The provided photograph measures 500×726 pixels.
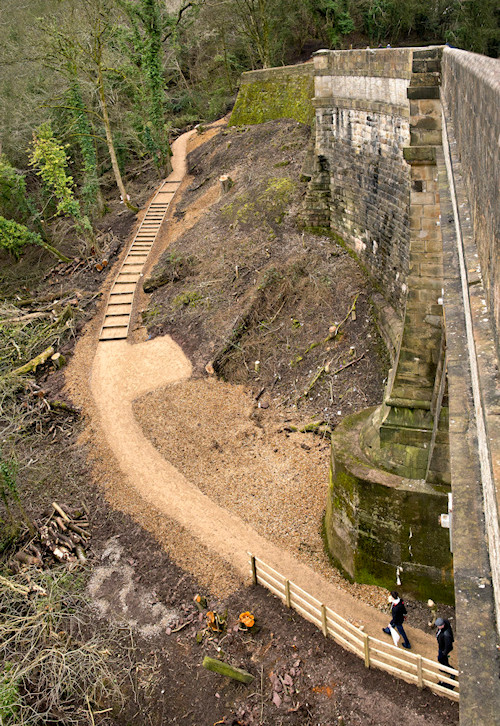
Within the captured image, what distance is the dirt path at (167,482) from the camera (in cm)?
1039

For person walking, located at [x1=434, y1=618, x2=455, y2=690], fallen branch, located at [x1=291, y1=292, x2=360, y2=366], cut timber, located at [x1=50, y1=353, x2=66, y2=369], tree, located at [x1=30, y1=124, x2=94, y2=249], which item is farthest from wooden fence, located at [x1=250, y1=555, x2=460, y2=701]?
tree, located at [x1=30, y1=124, x2=94, y2=249]

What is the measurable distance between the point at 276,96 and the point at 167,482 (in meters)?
19.2

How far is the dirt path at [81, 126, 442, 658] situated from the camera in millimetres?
10391

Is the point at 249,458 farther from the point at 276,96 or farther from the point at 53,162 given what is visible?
the point at 276,96

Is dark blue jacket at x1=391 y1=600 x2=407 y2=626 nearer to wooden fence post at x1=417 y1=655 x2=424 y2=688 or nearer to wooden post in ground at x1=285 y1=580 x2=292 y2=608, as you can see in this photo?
wooden fence post at x1=417 y1=655 x2=424 y2=688

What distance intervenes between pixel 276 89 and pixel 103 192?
1006 centimetres

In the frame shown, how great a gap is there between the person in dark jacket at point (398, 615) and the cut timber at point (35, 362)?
43.6 ft

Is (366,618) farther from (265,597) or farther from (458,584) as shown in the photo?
(458,584)

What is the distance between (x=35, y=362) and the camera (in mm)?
18688

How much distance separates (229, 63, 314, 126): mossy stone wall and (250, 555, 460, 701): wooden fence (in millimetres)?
18163

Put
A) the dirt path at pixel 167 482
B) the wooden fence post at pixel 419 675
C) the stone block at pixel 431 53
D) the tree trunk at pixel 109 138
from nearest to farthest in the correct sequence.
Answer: the wooden fence post at pixel 419 675 < the stone block at pixel 431 53 < the dirt path at pixel 167 482 < the tree trunk at pixel 109 138

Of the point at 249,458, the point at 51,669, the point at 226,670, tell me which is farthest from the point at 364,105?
the point at 51,669

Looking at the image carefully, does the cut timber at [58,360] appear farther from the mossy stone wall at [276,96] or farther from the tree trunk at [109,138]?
the mossy stone wall at [276,96]

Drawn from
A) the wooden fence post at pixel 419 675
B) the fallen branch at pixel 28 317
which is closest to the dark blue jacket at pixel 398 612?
the wooden fence post at pixel 419 675
